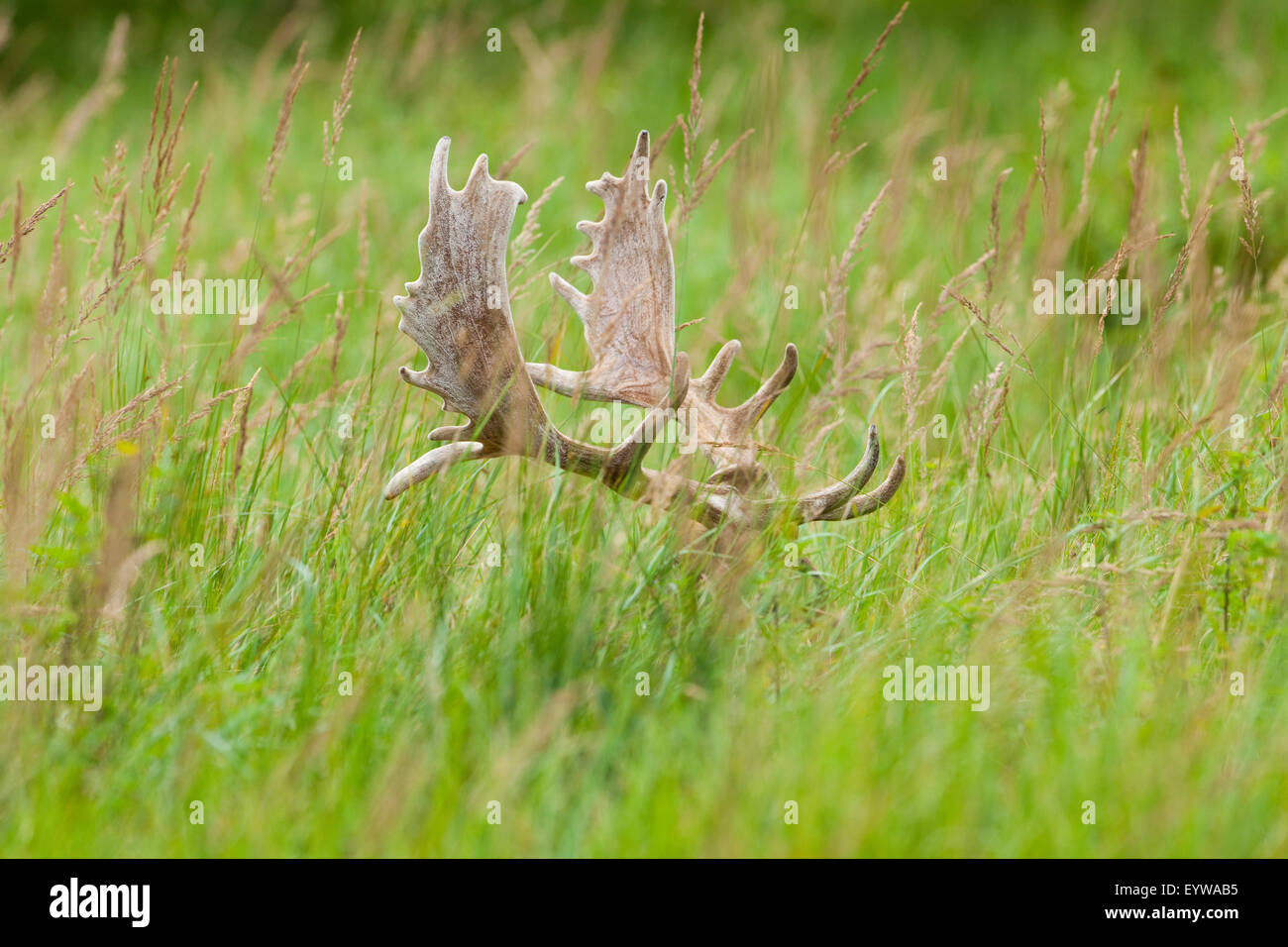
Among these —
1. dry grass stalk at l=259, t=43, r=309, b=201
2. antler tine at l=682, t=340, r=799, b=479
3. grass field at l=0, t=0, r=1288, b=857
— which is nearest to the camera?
grass field at l=0, t=0, r=1288, b=857

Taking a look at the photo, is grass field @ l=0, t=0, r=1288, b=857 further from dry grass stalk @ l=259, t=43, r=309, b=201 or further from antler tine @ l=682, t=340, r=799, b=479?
antler tine @ l=682, t=340, r=799, b=479

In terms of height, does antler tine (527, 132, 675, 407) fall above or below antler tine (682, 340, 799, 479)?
above

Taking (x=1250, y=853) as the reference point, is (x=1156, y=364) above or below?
above

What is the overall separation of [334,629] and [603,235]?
103 cm

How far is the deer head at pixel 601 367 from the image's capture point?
269 centimetres

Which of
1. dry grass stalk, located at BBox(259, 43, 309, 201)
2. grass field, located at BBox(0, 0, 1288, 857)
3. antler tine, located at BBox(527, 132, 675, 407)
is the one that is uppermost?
dry grass stalk, located at BBox(259, 43, 309, 201)

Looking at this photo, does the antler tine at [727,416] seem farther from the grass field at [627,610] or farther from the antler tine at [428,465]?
the antler tine at [428,465]

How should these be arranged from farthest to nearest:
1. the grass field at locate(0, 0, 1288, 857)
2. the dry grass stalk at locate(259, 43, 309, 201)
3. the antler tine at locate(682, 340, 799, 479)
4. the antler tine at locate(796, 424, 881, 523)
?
the dry grass stalk at locate(259, 43, 309, 201) → the antler tine at locate(682, 340, 799, 479) → the antler tine at locate(796, 424, 881, 523) → the grass field at locate(0, 0, 1288, 857)

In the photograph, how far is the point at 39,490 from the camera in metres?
2.68

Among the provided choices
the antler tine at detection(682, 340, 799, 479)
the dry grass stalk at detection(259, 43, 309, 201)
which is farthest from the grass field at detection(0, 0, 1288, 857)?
the antler tine at detection(682, 340, 799, 479)

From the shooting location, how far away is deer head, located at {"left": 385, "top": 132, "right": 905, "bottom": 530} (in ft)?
8.84

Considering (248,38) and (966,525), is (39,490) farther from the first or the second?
(248,38)

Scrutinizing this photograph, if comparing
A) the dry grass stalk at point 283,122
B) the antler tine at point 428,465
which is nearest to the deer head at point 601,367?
the antler tine at point 428,465

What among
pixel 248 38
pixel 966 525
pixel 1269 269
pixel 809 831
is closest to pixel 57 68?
pixel 248 38
